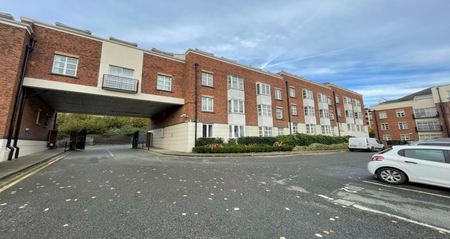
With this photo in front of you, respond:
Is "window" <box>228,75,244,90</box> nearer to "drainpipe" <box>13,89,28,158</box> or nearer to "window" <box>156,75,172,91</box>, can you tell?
"window" <box>156,75,172,91</box>

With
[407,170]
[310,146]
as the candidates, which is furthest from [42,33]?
[310,146]

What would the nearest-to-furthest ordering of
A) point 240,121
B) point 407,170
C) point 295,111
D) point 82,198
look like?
1. point 82,198
2. point 407,170
3. point 240,121
4. point 295,111

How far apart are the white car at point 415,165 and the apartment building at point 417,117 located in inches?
1700

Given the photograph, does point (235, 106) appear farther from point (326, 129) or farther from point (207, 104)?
point (326, 129)

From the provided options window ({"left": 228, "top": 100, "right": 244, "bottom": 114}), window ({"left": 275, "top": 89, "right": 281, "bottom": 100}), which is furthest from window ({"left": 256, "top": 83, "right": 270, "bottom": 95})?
window ({"left": 228, "top": 100, "right": 244, "bottom": 114})

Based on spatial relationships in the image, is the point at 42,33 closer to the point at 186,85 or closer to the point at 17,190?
the point at 186,85

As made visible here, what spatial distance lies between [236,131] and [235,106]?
2755 millimetres

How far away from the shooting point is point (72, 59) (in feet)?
44.0

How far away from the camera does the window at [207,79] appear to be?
18609 millimetres

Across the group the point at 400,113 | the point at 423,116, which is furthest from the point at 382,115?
the point at 423,116

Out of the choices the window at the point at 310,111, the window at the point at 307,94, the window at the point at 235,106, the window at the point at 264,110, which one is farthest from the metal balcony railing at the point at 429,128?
the window at the point at 235,106

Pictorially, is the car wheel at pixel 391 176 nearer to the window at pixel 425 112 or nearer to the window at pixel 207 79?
the window at pixel 207 79

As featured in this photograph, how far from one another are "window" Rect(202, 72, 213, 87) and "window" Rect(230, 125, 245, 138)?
16.9ft

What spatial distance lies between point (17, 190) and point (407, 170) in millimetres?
11214
